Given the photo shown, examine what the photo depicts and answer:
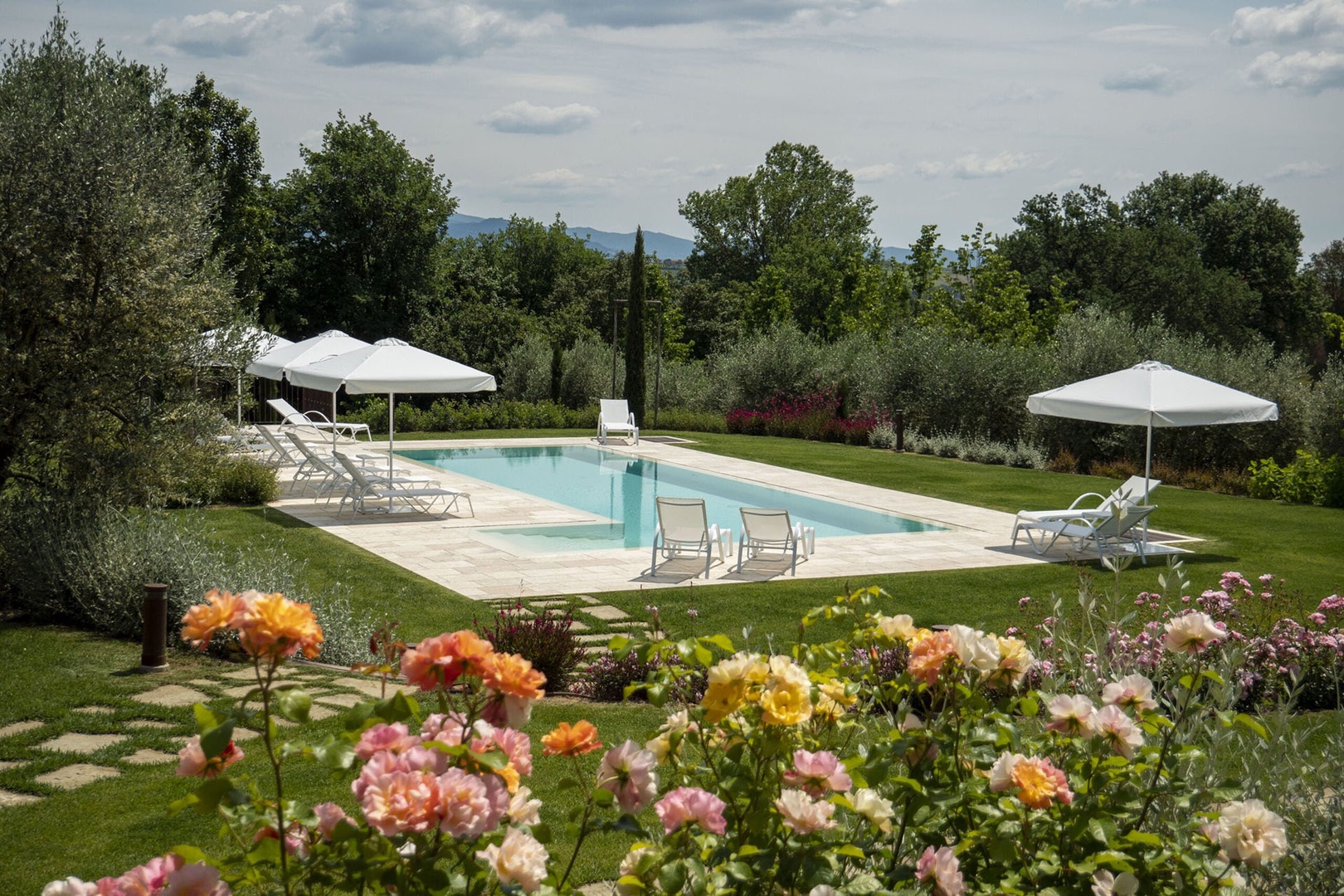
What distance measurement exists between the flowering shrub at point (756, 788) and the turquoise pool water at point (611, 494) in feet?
30.2

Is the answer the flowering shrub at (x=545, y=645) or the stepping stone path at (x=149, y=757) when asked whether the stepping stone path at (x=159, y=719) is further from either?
the flowering shrub at (x=545, y=645)

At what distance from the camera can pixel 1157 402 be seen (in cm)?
1123

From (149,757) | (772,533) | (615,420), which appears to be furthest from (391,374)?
(615,420)

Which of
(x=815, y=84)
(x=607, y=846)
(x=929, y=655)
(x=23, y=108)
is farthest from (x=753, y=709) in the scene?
(x=815, y=84)

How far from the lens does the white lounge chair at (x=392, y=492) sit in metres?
13.3

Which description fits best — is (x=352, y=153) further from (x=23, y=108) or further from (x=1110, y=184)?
(x=1110, y=184)

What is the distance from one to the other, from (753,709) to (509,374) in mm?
25993

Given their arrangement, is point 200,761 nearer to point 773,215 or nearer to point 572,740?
point 572,740

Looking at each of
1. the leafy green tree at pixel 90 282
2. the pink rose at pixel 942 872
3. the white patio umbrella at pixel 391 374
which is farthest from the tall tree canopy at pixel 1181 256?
the pink rose at pixel 942 872

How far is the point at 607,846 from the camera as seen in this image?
4.45m

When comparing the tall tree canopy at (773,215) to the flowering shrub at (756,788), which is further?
the tall tree canopy at (773,215)

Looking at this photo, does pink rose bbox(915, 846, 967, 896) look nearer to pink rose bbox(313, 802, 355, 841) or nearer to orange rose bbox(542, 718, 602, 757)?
orange rose bbox(542, 718, 602, 757)

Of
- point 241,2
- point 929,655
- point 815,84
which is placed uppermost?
point 815,84

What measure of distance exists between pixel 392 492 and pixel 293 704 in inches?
473
